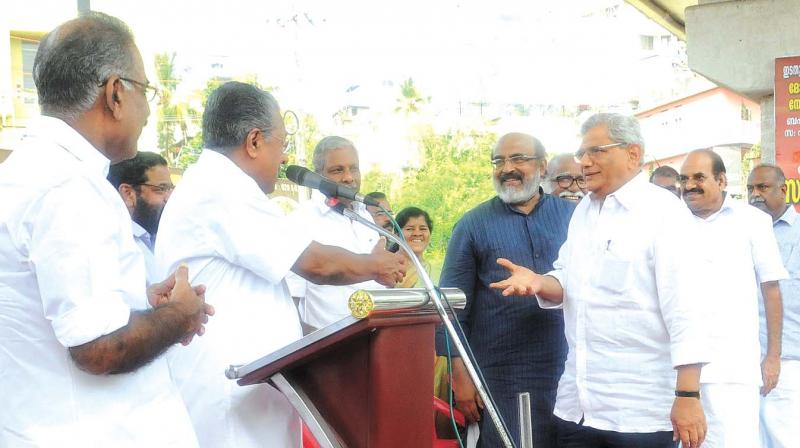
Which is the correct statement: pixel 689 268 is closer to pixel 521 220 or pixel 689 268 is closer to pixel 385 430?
pixel 521 220

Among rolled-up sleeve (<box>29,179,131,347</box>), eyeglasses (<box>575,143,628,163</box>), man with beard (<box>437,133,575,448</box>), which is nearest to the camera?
rolled-up sleeve (<box>29,179,131,347</box>)

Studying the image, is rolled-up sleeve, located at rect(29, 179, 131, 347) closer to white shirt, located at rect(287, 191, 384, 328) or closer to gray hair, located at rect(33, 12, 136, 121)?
gray hair, located at rect(33, 12, 136, 121)

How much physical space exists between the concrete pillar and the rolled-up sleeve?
382 inches

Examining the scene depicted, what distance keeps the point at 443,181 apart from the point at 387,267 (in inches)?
1273

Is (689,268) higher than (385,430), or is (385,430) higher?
(689,268)

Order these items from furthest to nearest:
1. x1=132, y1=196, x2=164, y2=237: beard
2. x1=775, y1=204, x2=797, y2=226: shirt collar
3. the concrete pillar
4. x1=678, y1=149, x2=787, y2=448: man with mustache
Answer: the concrete pillar
x1=775, y1=204, x2=797, y2=226: shirt collar
x1=678, y1=149, x2=787, y2=448: man with mustache
x1=132, y1=196, x2=164, y2=237: beard

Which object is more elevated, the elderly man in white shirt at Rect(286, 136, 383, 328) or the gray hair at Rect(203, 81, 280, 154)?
the gray hair at Rect(203, 81, 280, 154)

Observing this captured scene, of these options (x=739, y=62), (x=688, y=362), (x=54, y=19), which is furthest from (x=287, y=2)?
(x=688, y=362)

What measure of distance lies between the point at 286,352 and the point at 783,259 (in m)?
4.71

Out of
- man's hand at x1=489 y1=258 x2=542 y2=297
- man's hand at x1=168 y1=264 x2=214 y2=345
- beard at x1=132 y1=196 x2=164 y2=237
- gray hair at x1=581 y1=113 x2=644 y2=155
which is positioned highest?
gray hair at x1=581 y1=113 x2=644 y2=155

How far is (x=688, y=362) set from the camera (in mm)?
3219

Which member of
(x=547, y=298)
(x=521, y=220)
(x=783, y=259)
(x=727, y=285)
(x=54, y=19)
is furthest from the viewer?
(x=54, y=19)

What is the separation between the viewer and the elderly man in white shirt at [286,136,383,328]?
165 inches

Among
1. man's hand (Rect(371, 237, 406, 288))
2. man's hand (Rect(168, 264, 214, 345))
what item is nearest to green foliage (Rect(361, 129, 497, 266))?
man's hand (Rect(371, 237, 406, 288))
